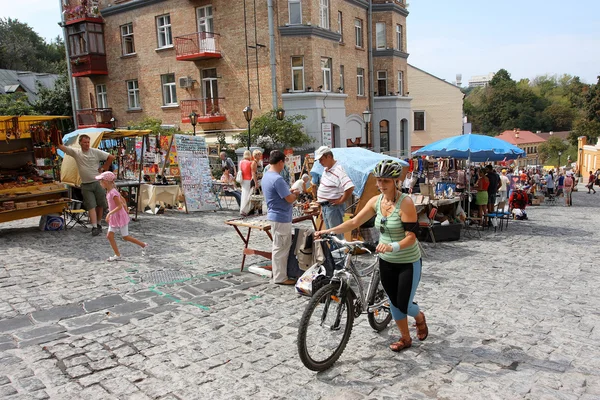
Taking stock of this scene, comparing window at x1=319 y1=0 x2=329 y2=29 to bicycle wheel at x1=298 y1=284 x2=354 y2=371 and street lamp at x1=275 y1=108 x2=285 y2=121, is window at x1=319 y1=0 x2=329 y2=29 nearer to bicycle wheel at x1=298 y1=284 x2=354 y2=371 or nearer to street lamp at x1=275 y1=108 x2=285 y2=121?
street lamp at x1=275 y1=108 x2=285 y2=121

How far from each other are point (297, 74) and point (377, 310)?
19.0 metres

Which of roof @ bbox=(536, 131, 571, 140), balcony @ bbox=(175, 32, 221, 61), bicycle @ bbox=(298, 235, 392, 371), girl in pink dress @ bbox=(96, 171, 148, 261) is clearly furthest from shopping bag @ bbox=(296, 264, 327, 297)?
roof @ bbox=(536, 131, 571, 140)

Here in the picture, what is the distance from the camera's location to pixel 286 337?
481cm

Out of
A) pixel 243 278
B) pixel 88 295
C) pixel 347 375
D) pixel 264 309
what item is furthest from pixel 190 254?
pixel 347 375

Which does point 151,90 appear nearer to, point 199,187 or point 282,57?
point 282,57

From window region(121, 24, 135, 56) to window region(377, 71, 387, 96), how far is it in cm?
1475

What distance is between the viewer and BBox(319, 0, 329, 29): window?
22530mm

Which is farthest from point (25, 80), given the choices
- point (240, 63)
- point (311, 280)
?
point (311, 280)

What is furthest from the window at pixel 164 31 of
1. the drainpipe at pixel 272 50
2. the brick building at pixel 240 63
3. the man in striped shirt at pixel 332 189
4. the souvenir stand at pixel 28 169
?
the man in striped shirt at pixel 332 189

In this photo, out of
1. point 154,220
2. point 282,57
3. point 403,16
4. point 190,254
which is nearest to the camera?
point 190,254

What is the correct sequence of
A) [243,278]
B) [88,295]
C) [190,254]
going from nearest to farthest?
[88,295]
[243,278]
[190,254]

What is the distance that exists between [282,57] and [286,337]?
61.5 ft

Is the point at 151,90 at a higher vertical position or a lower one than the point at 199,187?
higher

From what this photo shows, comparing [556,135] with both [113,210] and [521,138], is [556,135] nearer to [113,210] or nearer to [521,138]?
[521,138]
